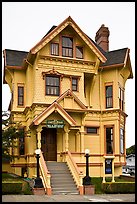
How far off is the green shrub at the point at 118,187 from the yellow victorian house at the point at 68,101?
3110 mm

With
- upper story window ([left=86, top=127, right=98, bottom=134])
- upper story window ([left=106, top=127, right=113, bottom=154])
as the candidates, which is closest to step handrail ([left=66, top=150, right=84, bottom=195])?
upper story window ([left=86, top=127, right=98, bottom=134])

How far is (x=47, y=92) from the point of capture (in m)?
25.9

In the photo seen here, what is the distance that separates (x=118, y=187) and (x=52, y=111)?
23.0ft

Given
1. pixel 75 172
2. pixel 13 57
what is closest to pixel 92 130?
pixel 75 172

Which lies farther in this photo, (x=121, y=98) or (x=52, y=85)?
(x=121, y=98)

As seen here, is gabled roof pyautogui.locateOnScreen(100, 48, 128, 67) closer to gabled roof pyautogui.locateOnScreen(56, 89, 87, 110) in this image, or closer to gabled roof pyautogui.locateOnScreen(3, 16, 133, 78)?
gabled roof pyautogui.locateOnScreen(3, 16, 133, 78)

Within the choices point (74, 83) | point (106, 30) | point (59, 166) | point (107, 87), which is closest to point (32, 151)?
point (59, 166)

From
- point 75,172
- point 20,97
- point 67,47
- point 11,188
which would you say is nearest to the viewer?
point 11,188

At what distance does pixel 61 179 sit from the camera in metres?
21.5

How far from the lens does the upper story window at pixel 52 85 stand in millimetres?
25969

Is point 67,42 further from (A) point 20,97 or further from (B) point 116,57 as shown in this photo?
(A) point 20,97

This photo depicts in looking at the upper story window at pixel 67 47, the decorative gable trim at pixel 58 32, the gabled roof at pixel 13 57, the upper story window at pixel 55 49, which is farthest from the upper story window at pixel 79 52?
the gabled roof at pixel 13 57

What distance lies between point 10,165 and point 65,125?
20.3 ft

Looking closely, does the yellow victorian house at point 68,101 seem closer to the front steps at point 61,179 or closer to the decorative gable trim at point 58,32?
the decorative gable trim at point 58,32
